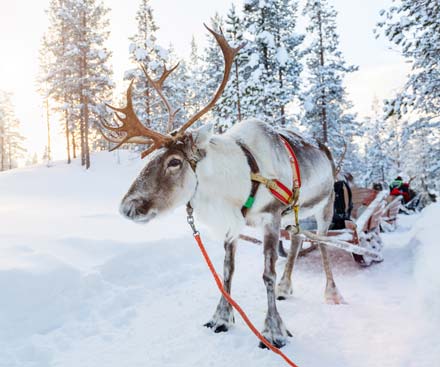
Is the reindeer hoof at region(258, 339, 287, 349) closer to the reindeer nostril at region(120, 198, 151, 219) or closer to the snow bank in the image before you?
the snow bank

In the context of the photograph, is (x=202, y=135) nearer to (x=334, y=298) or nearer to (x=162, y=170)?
(x=162, y=170)

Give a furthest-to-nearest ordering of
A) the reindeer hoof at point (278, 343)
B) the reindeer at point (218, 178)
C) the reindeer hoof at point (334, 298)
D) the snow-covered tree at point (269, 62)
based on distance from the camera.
Answer: the snow-covered tree at point (269, 62) → the reindeer hoof at point (334, 298) → the reindeer hoof at point (278, 343) → the reindeer at point (218, 178)

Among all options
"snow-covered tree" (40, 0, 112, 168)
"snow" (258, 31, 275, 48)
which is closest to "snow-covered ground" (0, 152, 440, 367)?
"snow" (258, 31, 275, 48)

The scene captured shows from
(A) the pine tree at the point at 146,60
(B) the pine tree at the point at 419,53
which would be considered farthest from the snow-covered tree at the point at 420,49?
(A) the pine tree at the point at 146,60

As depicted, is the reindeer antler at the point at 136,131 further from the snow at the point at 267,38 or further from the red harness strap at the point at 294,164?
the snow at the point at 267,38

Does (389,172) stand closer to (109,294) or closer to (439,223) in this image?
(439,223)

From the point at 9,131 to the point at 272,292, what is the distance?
54.9 m

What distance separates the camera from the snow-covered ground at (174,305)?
2920mm

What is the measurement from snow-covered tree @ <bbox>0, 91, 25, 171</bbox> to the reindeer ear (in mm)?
49109

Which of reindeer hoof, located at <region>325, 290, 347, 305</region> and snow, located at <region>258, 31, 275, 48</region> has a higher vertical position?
snow, located at <region>258, 31, 275, 48</region>

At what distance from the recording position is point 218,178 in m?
3.24

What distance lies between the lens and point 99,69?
87.4 ft

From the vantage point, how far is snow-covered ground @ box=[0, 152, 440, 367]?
2920 millimetres

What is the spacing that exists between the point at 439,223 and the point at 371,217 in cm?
176
